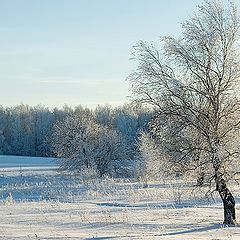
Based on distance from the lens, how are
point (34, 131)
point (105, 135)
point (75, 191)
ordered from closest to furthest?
point (75, 191)
point (105, 135)
point (34, 131)

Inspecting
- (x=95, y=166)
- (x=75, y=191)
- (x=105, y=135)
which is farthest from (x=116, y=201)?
(x=105, y=135)

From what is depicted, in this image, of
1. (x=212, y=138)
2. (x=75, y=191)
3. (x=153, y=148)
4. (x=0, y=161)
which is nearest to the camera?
(x=212, y=138)

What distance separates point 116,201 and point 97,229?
10638 mm

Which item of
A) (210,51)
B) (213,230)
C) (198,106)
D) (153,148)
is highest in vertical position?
(210,51)

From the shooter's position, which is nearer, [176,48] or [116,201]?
[176,48]

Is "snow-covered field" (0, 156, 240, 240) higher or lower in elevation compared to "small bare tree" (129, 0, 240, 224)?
lower

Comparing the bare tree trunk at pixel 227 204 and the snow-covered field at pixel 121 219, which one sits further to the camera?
the bare tree trunk at pixel 227 204

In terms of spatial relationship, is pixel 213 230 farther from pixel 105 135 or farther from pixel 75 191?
pixel 105 135

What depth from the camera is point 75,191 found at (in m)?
34.2

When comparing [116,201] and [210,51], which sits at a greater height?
[210,51]

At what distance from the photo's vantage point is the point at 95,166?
58.0 meters

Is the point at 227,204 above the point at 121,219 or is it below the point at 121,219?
above

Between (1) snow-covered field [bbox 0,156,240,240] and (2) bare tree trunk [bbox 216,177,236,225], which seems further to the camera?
(2) bare tree trunk [bbox 216,177,236,225]

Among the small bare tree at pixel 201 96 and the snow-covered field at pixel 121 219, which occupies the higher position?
the small bare tree at pixel 201 96
